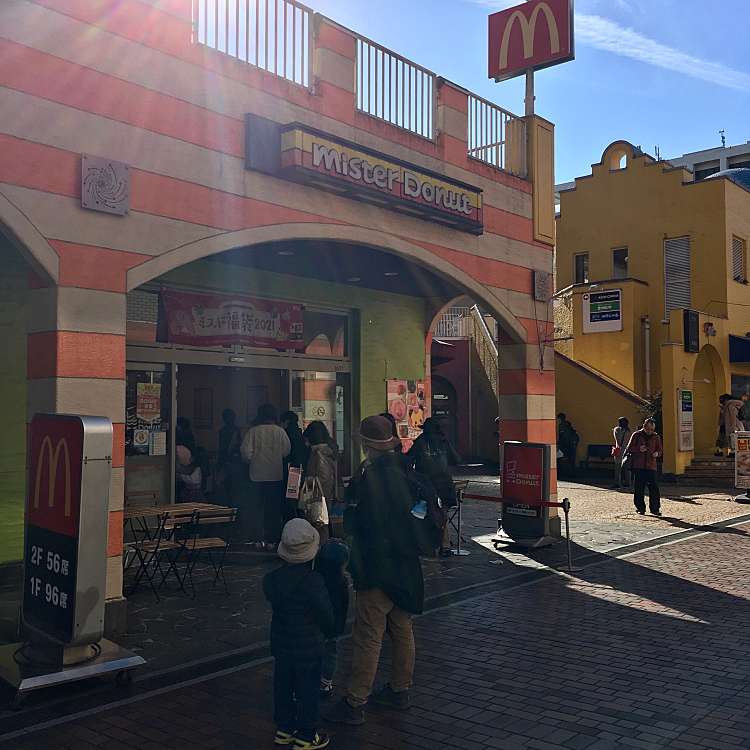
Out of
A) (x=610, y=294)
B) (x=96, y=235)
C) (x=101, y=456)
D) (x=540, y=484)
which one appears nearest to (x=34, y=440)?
(x=101, y=456)

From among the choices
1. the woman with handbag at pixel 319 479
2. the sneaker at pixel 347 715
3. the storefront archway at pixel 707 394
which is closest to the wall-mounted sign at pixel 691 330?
the storefront archway at pixel 707 394

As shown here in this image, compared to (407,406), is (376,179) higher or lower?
higher

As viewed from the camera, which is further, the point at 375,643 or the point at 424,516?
the point at 424,516

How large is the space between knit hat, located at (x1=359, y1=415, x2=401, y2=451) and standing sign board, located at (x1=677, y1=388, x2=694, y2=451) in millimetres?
16476

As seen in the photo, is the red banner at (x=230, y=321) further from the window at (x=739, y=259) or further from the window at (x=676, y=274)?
the window at (x=739, y=259)

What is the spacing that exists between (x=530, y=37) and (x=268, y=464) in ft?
23.4

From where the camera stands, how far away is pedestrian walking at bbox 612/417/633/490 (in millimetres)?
Result: 17281

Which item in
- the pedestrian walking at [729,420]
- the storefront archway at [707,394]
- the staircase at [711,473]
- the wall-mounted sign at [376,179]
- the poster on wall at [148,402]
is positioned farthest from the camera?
the storefront archway at [707,394]

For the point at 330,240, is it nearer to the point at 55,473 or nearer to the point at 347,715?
the point at 55,473

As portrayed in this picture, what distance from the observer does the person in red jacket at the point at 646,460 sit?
13.8 meters

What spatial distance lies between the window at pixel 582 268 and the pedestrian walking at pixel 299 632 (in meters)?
24.3

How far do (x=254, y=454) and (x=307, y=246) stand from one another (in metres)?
2.67

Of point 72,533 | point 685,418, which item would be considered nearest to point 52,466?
point 72,533

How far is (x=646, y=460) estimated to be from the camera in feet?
45.4
